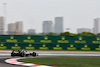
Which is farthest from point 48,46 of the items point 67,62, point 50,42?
point 67,62

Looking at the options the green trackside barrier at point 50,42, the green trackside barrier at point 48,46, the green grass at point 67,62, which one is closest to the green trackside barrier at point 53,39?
the green trackside barrier at point 50,42

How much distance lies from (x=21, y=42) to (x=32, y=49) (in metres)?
1.58

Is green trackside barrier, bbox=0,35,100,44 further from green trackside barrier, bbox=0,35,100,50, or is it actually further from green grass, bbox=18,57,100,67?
green grass, bbox=18,57,100,67

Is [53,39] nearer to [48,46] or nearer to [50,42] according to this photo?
[50,42]

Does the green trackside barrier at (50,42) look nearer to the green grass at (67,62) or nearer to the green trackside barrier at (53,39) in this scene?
the green trackside barrier at (53,39)

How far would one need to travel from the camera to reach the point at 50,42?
24.7 meters

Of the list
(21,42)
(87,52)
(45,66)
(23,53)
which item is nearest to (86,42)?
(87,52)

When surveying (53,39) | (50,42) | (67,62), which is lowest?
(67,62)

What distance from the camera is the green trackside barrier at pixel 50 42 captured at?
2461 centimetres

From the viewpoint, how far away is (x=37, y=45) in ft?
81.0

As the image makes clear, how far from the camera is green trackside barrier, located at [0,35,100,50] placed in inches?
969

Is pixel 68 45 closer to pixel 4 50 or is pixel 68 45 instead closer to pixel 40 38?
pixel 40 38

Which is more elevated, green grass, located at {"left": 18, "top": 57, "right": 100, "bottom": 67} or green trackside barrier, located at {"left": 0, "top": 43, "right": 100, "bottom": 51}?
green trackside barrier, located at {"left": 0, "top": 43, "right": 100, "bottom": 51}

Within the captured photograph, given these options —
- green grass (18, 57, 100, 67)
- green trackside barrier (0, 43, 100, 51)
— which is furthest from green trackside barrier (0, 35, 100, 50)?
green grass (18, 57, 100, 67)
